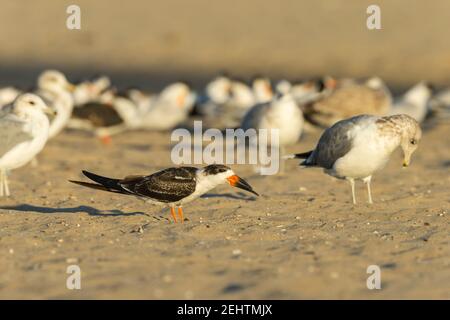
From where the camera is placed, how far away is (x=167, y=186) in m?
8.54

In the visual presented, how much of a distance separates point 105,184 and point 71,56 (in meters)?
27.5

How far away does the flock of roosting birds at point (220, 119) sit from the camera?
28.6 feet

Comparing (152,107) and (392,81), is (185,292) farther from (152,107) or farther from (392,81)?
(392,81)

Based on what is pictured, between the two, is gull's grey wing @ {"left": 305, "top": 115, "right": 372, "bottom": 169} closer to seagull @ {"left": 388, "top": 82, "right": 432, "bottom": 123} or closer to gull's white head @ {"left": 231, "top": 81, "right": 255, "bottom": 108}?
seagull @ {"left": 388, "top": 82, "right": 432, "bottom": 123}

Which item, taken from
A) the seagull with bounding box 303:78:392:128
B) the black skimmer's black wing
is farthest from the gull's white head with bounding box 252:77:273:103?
the black skimmer's black wing

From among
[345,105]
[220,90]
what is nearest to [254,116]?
[345,105]

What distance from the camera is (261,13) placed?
3884 cm

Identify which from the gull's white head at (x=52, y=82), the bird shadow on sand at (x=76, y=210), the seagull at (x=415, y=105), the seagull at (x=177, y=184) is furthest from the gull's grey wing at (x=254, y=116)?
the seagull at (x=415, y=105)

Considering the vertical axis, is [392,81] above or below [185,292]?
above

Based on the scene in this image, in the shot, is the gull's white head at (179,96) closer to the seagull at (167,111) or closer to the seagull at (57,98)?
the seagull at (167,111)

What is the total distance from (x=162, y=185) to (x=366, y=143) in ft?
7.82

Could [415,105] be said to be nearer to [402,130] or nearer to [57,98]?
[57,98]

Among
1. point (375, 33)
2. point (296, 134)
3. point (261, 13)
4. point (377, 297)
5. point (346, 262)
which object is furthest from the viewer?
point (261, 13)

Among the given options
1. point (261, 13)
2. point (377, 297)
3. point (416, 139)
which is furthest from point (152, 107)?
point (261, 13)
